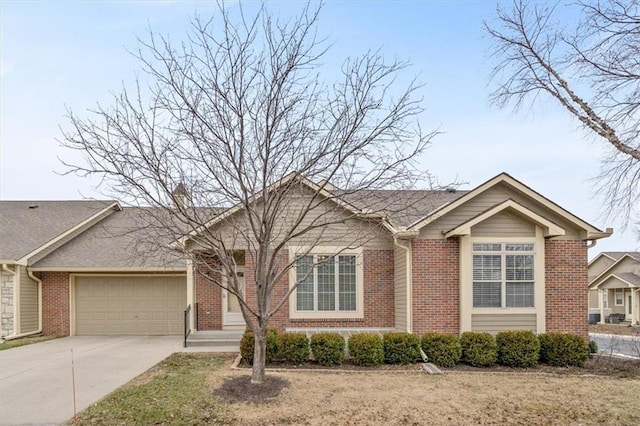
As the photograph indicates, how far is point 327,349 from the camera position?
11.5 m

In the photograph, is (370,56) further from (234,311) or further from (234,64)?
(234,311)

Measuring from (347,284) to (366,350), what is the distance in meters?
3.41

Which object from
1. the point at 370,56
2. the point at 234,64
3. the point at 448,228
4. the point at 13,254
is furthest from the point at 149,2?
the point at 13,254

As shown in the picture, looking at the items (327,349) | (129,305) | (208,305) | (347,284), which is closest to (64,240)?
(129,305)

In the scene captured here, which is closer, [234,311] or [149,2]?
[149,2]

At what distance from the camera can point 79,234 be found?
20359 mm

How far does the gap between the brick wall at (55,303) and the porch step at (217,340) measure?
20.9ft

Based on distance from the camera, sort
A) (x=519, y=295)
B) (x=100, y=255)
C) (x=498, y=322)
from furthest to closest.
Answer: (x=100, y=255) < (x=519, y=295) < (x=498, y=322)

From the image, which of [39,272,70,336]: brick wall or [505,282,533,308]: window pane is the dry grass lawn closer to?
[505,282,533,308]: window pane

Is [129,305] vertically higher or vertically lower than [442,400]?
higher

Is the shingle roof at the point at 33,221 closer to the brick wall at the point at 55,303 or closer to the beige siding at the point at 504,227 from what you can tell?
Result: the brick wall at the point at 55,303

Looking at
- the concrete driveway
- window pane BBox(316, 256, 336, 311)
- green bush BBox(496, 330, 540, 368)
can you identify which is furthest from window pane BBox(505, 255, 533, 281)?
the concrete driveway

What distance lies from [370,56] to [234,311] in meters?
9.43

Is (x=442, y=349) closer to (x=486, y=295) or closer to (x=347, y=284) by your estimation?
(x=486, y=295)
